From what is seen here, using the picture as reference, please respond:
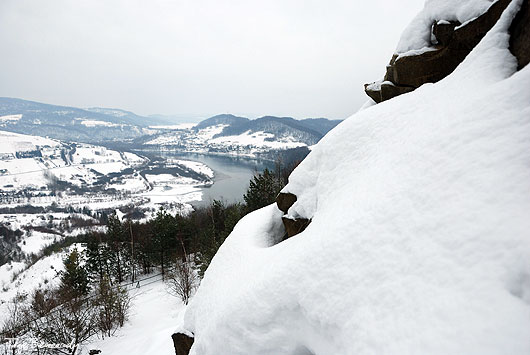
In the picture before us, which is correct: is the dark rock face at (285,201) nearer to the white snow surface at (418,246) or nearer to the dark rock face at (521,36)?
the white snow surface at (418,246)

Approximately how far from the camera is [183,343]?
972 cm

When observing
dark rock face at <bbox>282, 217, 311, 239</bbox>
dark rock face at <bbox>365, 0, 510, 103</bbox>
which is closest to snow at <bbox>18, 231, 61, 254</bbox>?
dark rock face at <bbox>282, 217, 311, 239</bbox>

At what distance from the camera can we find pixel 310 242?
6.57 metres

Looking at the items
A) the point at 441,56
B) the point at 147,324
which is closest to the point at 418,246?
the point at 441,56

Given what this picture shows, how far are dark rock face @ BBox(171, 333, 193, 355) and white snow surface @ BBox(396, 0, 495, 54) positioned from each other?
14733mm

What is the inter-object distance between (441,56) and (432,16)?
5.84 feet

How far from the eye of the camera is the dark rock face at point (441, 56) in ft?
26.6

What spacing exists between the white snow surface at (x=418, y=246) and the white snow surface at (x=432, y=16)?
8.15ft

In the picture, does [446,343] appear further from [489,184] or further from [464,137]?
[464,137]

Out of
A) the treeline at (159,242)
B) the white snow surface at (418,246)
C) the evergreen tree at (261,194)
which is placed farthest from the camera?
the treeline at (159,242)

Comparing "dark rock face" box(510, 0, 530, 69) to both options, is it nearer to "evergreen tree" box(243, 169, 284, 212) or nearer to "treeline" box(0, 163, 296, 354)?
"treeline" box(0, 163, 296, 354)

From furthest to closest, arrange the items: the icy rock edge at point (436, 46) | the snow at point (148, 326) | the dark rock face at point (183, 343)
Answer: the snow at point (148, 326) → the dark rock face at point (183, 343) → the icy rock edge at point (436, 46)

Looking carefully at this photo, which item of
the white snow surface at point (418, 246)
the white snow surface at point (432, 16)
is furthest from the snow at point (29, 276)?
the white snow surface at point (432, 16)

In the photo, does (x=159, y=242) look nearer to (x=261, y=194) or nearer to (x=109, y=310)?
(x=109, y=310)
